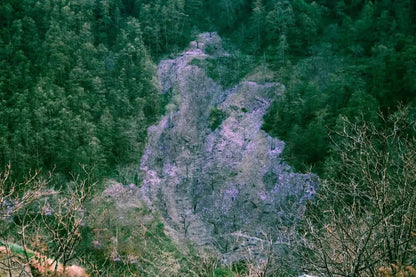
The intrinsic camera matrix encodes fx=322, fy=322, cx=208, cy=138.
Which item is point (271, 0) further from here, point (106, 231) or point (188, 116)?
point (106, 231)

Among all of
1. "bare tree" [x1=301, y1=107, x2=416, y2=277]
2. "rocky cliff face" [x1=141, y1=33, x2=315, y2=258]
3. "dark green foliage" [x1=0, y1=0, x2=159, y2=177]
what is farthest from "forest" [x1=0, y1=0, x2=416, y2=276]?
"bare tree" [x1=301, y1=107, x2=416, y2=277]

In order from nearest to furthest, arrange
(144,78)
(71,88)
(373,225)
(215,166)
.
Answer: (373,225)
(215,166)
(71,88)
(144,78)

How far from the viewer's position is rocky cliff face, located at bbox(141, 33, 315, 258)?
24266 millimetres

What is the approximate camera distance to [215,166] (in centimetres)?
2791

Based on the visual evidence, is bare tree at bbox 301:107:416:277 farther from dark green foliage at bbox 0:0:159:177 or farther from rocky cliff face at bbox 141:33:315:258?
dark green foliage at bbox 0:0:159:177

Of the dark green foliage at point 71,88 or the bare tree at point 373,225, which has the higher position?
the bare tree at point 373,225

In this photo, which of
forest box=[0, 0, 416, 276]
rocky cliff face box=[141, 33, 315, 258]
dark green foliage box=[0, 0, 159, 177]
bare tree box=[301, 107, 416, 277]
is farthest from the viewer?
dark green foliage box=[0, 0, 159, 177]

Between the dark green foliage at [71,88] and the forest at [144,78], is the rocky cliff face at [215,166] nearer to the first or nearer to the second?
the forest at [144,78]

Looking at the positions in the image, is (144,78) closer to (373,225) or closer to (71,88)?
(71,88)

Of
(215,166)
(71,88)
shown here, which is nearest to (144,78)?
(71,88)

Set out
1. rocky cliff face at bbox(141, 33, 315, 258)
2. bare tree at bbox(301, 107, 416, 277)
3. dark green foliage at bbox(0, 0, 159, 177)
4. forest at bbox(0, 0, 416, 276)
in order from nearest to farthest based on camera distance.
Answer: bare tree at bbox(301, 107, 416, 277), forest at bbox(0, 0, 416, 276), rocky cliff face at bbox(141, 33, 315, 258), dark green foliage at bbox(0, 0, 159, 177)

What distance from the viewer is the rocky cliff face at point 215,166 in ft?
79.6

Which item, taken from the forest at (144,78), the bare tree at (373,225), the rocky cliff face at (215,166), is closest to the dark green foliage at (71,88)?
A: the forest at (144,78)

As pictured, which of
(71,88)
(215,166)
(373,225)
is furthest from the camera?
(71,88)
